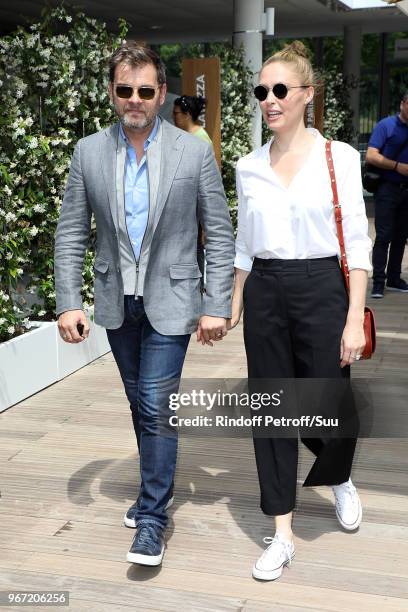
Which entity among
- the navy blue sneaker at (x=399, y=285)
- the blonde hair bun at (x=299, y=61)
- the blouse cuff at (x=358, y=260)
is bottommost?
the navy blue sneaker at (x=399, y=285)

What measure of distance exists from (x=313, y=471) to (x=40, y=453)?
→ 1.71m

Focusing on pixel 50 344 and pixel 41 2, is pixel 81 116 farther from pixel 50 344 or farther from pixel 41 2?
pixel 41 2

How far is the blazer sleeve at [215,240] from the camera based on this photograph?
123 inches

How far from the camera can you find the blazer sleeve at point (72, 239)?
3.19m

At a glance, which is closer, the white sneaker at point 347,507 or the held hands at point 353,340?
the held hands at point 353,340

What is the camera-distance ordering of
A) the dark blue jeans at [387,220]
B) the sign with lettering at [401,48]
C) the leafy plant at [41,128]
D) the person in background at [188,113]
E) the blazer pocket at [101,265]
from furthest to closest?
the sign with lettering at [401,48]
the dark blue jeans at [387,220]
the person in background at [188,113]
the leafy plant at [41,128]
the blazer pocket at [101,265]

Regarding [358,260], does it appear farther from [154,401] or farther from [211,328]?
[154,401]

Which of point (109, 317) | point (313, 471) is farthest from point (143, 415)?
point (313, 471)

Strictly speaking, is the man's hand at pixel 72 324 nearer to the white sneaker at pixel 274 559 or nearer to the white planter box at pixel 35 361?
the white sneaker at pixel 274 559

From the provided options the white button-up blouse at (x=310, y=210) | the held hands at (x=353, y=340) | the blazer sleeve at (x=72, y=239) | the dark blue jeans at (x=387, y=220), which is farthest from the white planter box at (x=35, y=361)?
the dark blue jeans at (x=387, y=220)

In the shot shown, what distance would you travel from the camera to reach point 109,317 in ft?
10.4

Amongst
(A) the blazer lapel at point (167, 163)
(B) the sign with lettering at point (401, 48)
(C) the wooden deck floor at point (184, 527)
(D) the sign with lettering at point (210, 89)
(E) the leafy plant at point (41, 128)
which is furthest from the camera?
(B) the sign with lettering at point (401, 48)

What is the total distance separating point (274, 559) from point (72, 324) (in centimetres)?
115

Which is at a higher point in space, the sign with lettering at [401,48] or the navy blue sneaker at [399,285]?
the sign with lettering at [401,48]
